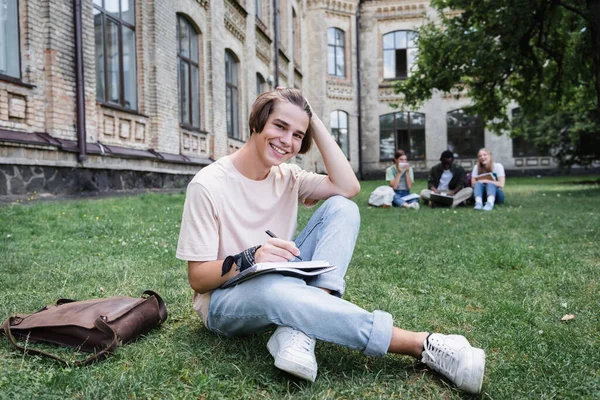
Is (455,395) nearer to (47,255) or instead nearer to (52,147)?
(47,255)

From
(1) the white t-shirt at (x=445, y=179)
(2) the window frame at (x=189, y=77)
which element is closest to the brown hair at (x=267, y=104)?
(1) the white t-shirt at (x=445, y=179)

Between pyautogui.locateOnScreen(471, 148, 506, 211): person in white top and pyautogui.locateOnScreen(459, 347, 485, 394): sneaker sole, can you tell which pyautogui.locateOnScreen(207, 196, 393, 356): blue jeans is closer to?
pyautogui.locateOnScreen(459, 347, 485, 394): sneaker sole

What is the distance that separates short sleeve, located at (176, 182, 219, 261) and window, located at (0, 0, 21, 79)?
732 centimetres

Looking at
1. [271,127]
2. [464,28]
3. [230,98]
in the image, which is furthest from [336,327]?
[230,98]

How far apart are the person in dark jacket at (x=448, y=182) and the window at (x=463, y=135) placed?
1864 centimetres

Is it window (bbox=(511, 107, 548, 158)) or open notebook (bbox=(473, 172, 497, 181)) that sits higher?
window (bbox=(511, 107, 548, 158))

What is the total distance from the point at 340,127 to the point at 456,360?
27.5 m

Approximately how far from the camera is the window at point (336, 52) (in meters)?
28.8

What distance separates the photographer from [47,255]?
483 cm

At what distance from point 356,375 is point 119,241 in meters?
4.14

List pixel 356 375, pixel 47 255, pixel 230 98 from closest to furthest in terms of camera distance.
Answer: pixel 356 375, pixel 47 255, pixel 230 98

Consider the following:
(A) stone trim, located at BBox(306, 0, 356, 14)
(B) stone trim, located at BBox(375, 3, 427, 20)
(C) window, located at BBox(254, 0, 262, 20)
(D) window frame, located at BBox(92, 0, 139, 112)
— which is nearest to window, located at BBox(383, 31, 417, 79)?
(B) stone trim, located at BBox(375, 3, 427, 20)

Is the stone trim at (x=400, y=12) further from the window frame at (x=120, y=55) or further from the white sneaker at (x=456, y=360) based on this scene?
the white sneaker at (x=456, y=360)

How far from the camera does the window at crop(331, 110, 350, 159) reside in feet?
94.9
